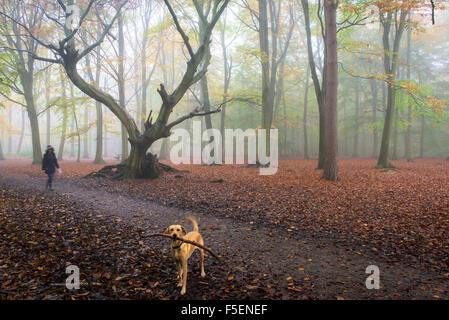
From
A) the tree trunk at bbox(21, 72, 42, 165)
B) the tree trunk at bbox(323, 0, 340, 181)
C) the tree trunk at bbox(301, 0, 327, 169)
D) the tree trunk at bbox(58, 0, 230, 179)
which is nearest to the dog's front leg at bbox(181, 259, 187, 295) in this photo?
the tree trunk at bbox(323, 0, 340, 181)

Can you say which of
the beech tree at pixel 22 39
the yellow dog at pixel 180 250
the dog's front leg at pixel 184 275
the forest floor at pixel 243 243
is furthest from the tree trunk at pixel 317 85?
the beech tree at pixel 22 39

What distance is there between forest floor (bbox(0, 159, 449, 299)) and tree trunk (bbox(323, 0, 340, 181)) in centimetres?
215

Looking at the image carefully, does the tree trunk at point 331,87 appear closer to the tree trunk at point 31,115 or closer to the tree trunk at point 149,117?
the tree trunk at point 149,117

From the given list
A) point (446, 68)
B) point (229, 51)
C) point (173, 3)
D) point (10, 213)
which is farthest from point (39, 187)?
point (446, 68)

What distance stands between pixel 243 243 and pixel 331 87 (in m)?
9.16

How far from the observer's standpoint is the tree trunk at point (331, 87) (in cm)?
1112

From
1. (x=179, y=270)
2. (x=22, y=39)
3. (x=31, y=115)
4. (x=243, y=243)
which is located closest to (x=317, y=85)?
(x=243, y=243)

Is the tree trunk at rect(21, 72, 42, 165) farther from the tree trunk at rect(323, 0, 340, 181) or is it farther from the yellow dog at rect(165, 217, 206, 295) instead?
the yellow dog at rect(165, 217, 206, 295)

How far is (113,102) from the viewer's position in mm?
12930

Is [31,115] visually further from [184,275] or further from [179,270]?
[184,275]

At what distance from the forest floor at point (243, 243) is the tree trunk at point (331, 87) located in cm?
215

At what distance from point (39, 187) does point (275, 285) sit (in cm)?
1145

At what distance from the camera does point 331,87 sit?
1129cm

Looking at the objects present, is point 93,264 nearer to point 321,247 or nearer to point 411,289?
point 321,247
